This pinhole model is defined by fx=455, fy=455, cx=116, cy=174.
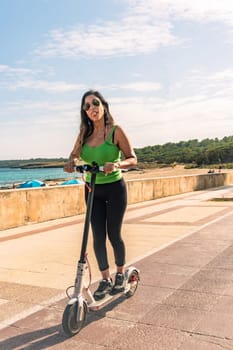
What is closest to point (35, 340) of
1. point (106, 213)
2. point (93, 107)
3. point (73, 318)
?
point (73, 318)

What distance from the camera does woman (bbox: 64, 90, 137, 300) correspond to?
4133 mm

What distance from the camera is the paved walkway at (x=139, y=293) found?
3.53 meters

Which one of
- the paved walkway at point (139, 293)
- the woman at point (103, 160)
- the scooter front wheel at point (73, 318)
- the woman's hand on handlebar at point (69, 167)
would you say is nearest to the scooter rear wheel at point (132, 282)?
the paved walkway at point (139, 293)

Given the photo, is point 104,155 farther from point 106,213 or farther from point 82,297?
point 82,297

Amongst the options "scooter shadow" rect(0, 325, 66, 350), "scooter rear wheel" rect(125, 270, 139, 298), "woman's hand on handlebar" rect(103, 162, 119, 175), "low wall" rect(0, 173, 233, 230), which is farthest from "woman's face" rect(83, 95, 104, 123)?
"low wall" rect(0, 173, 233, 230)

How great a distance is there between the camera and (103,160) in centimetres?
411

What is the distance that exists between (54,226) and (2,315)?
5753 millimetres

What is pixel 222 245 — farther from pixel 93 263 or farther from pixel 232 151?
pixel 232 151

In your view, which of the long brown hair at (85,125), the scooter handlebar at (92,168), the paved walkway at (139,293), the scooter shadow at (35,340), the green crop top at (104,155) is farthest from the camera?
the long brown hair at (85,125)

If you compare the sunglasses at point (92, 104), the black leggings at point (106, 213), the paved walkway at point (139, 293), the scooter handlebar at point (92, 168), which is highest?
the sunglasses at point (92, 104)

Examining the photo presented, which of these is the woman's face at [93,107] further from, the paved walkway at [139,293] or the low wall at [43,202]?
the low wall at [43,202]

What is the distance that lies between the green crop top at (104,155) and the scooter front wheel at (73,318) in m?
1.11

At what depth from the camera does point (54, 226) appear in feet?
32.4

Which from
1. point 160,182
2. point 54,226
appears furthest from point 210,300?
point 160,182
